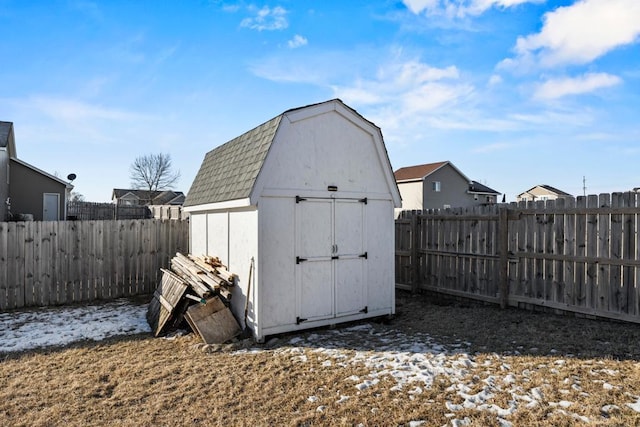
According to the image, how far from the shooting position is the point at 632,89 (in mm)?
9422

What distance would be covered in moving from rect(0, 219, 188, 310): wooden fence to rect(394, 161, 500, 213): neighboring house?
85.8 feet

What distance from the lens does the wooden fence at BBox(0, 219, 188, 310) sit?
7625 millimetres

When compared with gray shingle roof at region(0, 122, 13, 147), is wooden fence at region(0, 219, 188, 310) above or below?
below

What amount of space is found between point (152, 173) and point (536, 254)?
46292 mm

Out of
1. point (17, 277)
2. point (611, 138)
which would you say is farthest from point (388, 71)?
point (611, 138)

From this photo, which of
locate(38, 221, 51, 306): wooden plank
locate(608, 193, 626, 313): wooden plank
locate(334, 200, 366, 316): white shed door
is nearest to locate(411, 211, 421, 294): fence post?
locate(334, 200, 366, 316): white shed door

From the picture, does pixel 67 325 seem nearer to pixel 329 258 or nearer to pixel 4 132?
pixel 329 258

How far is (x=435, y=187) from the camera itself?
33.8 meters

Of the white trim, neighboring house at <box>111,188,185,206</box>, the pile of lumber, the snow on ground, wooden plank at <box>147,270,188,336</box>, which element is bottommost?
the snow on ground

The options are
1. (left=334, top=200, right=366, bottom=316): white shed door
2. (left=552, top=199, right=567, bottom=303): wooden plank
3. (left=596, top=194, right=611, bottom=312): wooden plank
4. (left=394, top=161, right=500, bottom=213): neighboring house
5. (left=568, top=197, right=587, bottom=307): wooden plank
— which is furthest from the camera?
(left=394, top=161, right=500, bottom=213): neighboring house

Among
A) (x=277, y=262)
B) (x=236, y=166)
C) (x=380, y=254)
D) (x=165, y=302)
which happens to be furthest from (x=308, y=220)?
(x=165, y=302)

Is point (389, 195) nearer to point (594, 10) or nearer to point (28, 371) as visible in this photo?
point (594, 10)

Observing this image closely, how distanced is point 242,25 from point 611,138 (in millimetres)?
18767

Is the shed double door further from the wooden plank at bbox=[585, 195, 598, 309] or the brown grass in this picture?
the wooden plank at bbox=[585, 195, 598, 309]
